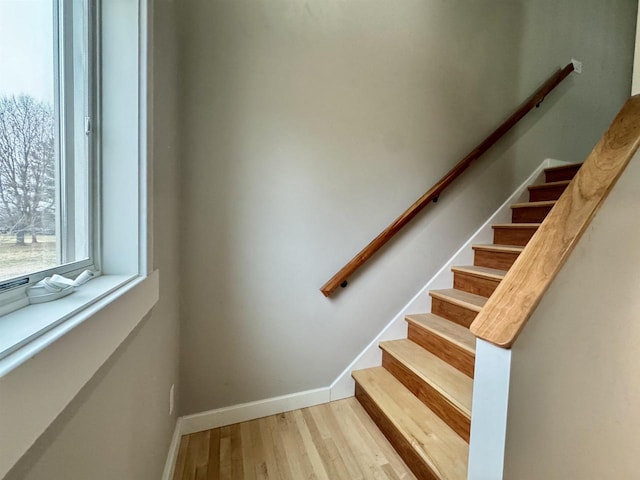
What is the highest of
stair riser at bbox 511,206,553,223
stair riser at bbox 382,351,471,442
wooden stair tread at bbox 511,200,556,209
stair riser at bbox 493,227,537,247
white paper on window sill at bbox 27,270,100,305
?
wooden stair tread at bbox 511,200,556,209

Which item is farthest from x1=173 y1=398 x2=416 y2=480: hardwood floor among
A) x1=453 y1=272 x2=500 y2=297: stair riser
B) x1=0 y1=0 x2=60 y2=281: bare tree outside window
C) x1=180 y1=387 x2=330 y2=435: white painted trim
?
x1=0 y1=0 x2=60 y2=281: bare tree outside window

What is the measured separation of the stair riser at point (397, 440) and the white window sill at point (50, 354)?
127 centimetres

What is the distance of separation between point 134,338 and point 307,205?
3.54 ft

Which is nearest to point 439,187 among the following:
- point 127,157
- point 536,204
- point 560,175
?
point 536,204

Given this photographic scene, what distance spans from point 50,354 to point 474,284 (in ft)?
6.79

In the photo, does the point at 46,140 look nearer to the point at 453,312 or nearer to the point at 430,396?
the point at 430,396

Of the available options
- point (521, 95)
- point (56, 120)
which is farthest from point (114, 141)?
point (521, 95)

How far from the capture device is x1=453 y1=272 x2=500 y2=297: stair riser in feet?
5.61

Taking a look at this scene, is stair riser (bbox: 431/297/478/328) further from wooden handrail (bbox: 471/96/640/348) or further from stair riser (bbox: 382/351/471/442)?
wooden handrail (bbox: 471/96/640/348)

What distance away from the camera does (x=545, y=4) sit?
227cm

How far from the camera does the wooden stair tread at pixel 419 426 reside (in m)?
1.06

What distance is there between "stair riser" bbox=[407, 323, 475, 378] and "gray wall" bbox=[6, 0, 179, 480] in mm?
1432

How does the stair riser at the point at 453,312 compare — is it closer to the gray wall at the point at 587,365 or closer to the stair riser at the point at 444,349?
the stair riser at the point at 444,349

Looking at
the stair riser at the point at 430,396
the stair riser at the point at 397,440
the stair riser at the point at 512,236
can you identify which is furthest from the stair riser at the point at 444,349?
the stair riser at the point at 512,236
